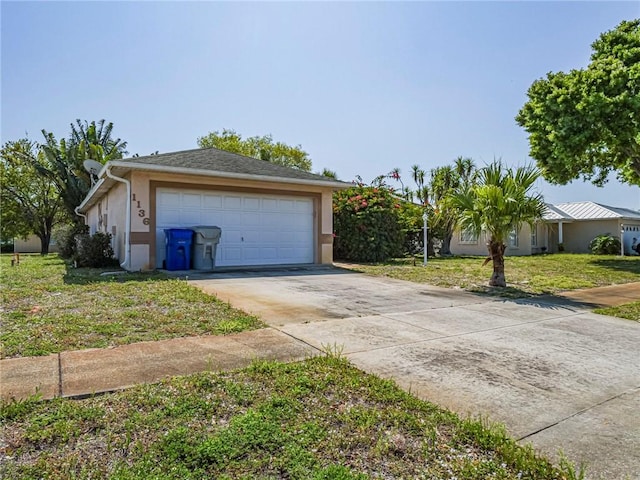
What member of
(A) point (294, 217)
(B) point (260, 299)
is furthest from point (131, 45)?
(B) point (260, 299)

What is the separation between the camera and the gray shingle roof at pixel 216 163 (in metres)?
11.5

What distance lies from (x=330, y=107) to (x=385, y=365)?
47.7ft

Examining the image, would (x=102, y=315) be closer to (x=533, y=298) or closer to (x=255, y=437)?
(x=255, y=437)

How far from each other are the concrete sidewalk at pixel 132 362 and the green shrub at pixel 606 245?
2596 centimetres

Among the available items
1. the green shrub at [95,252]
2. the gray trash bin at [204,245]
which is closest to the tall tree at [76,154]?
the green shrub at [95,252]

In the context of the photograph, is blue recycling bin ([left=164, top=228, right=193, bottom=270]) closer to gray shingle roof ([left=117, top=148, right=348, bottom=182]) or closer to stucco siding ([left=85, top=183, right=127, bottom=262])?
stucco siding ([left=85, top=183, right=127, bottom=262])

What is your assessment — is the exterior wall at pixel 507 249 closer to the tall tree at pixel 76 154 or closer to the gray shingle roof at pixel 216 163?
the gray shingle roof at pixel 216 163

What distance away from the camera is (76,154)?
2214cm

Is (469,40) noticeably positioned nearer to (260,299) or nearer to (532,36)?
(532,36)

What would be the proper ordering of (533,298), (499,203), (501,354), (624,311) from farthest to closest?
1. (499,203)
2. (533,298)
3. (624,311)
4. (501,354)

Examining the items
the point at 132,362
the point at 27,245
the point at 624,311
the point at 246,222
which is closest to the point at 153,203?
the point at 246,222

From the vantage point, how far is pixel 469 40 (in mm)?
10555

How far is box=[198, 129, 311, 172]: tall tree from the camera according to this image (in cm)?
3953

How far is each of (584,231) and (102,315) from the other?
29.9 meters
